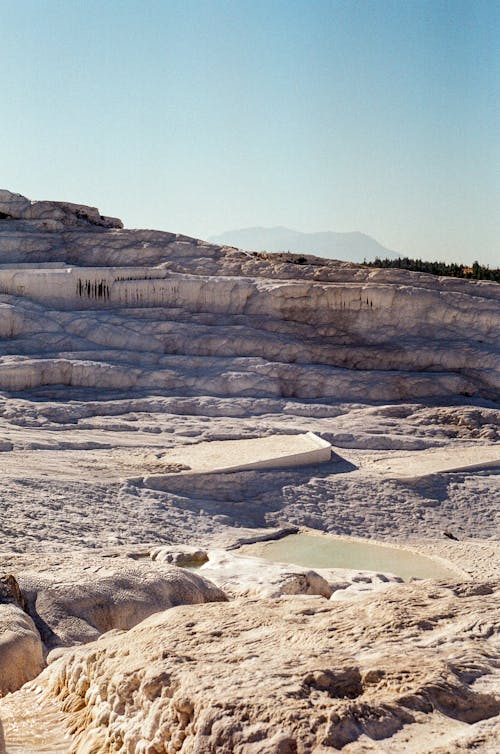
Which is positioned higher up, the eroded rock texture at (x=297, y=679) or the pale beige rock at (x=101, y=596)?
the eroded rock texture at (x=297, y=679)

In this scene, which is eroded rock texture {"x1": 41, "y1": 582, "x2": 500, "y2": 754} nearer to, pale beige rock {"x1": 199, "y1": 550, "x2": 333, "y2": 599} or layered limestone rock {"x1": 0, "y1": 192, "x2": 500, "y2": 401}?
pale beige rock {"x1": 199, "y1": 550, "x2": 333, "y2": 599}

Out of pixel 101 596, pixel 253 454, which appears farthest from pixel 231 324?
pixel 101 596

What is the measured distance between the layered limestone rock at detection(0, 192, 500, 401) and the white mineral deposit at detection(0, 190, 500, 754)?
0.08 meters

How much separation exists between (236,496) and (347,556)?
3.35 meters

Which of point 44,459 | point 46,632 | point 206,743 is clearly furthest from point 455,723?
point 44,459

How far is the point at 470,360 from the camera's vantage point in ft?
94.4

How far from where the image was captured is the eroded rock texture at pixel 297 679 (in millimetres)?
3701

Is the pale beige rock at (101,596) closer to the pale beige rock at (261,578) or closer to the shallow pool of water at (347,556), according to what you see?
the pale beige rock at (261,578)

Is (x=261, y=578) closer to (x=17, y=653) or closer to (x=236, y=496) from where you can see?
(x=17, y=653)

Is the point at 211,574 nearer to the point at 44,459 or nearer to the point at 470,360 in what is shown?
the point at 44,459

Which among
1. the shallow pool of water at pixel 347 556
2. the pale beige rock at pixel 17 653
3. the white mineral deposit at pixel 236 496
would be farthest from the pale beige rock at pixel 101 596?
the shallow pool of water at pixel 347 556

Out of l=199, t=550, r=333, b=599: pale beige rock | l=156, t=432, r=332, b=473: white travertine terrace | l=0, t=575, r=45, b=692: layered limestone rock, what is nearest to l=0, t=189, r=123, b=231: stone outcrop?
l=156, t=432, r=332, b=473: white travertine terrace

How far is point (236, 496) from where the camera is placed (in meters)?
20.3

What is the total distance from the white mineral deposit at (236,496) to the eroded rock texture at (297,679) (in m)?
0.01
